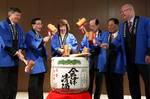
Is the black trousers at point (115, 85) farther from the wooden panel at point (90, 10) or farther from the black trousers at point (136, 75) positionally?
the wooden panel at point (90, 10)

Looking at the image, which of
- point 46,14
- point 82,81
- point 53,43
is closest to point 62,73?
point 82,81

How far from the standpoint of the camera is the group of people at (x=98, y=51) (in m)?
3.91

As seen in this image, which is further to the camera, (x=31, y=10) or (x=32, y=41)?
(x=31, y=10)

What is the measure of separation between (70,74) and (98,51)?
2.94 feet

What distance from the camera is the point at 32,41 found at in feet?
14.3

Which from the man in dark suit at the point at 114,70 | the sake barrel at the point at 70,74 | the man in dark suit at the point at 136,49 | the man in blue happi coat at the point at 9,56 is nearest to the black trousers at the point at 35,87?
the man in blue happi coat at the point at 9,56

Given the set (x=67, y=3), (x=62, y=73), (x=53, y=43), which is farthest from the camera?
(x=67, y=3)

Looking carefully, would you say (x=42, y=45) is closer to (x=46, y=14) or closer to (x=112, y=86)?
(x=112, y=86)

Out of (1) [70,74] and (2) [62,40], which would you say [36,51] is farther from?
(1) [70,74]

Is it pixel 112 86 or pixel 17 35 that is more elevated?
pixel 17 35

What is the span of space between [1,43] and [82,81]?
42.9 inches

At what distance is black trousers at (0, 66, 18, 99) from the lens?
3.98m

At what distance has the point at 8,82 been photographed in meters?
4.02

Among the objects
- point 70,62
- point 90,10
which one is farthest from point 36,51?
point 90,10
